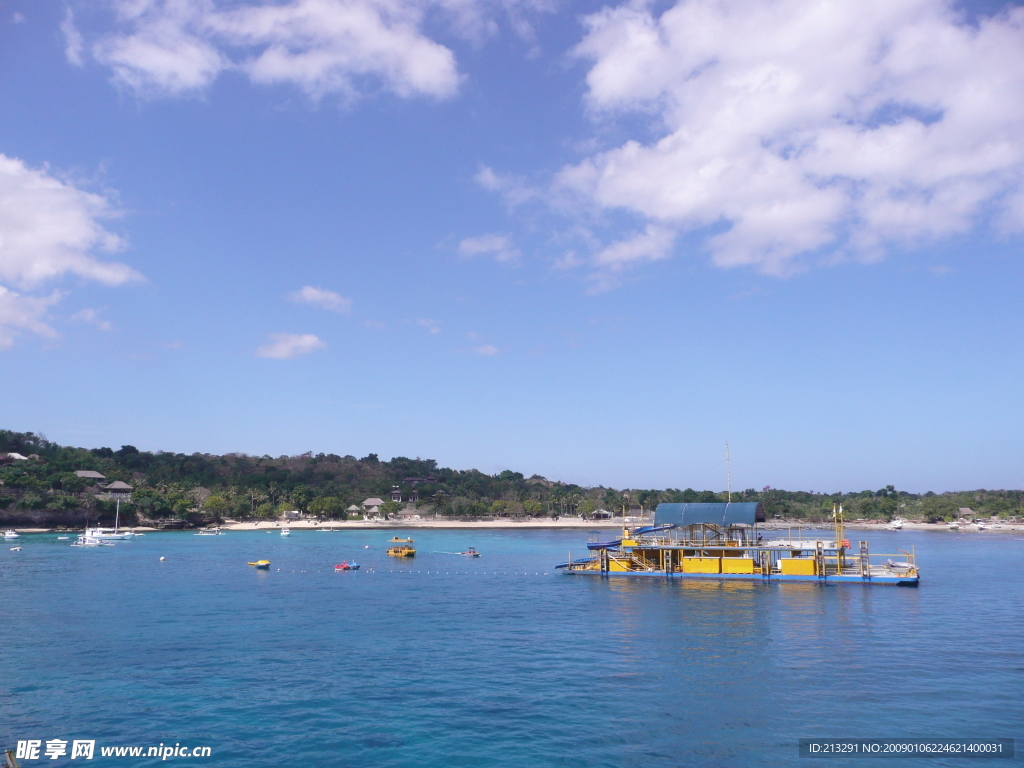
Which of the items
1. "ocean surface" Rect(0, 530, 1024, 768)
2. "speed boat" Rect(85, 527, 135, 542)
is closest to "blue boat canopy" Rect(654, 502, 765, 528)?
"ocean surface" Rect(0, 530, 1024, 768)

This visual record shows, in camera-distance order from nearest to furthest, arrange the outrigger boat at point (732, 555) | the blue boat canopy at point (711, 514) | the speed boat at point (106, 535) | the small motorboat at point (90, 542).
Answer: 1. the outrigger boat at point (732, 555)
2. the blue boat canopy at point (711, 514)
3. the small motorboat at point (90, 542)
4. the speed boat at point (106, 535)

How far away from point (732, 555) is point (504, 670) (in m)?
45.7

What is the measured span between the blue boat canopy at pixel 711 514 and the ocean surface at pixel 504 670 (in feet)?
22.9

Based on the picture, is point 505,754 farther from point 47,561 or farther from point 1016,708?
point 47,561

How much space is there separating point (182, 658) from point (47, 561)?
76530 mm

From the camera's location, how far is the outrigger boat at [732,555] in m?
73.1

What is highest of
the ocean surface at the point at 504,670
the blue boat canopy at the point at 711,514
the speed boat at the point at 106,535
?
the blue boat canopy at the point at 711,514

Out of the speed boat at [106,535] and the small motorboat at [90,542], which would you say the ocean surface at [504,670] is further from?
the speed boat at [106,535]

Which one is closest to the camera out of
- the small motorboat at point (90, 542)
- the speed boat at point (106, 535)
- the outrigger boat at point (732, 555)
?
the outrigger boat at point (732, 555)

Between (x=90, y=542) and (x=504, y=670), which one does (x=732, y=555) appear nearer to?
(x=504, y=670)

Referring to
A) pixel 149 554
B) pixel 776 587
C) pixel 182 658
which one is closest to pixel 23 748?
pixel 182 658

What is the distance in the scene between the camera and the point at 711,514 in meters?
76.6

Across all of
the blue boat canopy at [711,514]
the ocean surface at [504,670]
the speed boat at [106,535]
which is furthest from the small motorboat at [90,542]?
Answer: the blue boat canopy at [711,514]

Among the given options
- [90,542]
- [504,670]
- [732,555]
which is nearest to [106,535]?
[90,542]
